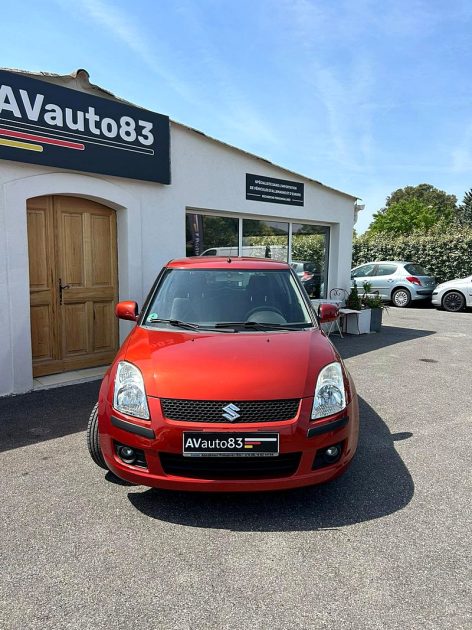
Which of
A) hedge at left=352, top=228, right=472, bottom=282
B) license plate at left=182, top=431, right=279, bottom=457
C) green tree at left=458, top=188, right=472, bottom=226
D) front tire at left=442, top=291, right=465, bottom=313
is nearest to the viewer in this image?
license plate at left=182, top=431, right=279, bottom=457

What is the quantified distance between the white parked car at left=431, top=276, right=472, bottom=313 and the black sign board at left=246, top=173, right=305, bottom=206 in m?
8.26

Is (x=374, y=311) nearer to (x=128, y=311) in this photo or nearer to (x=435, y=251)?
(x=128, y=311)

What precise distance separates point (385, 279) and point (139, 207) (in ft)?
39.4

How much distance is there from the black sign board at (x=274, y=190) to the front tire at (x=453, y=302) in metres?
8.33

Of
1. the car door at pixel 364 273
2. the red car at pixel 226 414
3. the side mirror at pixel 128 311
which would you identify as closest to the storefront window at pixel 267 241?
the side mirror at pixel 128 311

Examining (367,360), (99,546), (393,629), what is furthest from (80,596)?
(367,360)

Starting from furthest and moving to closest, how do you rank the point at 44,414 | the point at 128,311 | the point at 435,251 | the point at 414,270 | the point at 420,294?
the point at 435,251 → the point at 414,270 → the point at 420,294 → the point at 44,414 → the point at 128,311

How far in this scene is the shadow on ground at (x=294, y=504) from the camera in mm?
2842

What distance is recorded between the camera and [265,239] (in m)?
9.02

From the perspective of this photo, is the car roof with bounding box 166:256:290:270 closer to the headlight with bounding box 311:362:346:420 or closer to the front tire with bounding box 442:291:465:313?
the headlight with bounding box 311:362:346:420

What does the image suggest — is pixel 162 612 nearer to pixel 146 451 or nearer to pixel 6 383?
pixel 146 451

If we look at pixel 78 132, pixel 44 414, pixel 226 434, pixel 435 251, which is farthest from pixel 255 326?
pixel 435 251

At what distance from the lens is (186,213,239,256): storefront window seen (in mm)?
7502

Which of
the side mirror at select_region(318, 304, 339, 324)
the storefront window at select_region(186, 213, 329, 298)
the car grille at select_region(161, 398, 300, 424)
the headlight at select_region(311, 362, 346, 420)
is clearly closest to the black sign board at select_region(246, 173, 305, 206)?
the storefront window at select_region(186, 213, 329, 298)
